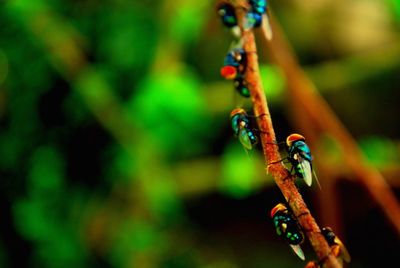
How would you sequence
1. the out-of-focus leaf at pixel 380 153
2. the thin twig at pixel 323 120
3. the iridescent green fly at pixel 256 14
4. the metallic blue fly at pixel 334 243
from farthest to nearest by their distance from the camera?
the out-of-focus leaf at pixel 380 153
the thin twig at pixel 323 120
the iridescent green fly at pixel 256 14
the metallic blue fly at pixel 334 243

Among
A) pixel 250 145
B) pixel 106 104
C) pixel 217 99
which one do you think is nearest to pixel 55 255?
pixel 106 104

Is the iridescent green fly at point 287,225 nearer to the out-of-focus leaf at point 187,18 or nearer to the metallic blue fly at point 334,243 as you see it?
the metallic blue fly at point 334,243

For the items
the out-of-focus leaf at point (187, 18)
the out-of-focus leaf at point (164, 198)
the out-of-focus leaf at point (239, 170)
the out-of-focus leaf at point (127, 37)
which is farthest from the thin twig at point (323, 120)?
the out-of-focus leaf at point (127, 37)

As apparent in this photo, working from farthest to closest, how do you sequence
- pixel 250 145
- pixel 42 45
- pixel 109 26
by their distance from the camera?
pixel 109 26 → pixel 42 45 → pixel 250 145

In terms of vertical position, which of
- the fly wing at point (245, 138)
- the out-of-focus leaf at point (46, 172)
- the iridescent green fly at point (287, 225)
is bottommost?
the out-of-focus leaf at point (46, 172)

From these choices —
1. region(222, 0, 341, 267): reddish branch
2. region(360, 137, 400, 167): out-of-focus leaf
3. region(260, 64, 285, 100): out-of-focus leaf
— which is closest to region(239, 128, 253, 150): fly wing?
region(222, 0, 341, 267): reddish branch

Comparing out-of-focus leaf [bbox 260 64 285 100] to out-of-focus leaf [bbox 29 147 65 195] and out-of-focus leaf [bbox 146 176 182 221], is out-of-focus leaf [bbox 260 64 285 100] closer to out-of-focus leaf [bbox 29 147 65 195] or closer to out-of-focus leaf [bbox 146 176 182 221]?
out-of-focus leaf [bbox 146 176 182 221]

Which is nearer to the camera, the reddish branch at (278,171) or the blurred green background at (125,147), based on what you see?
the reddish branch at (278,171)

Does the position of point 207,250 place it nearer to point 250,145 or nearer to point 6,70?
point 6,70
